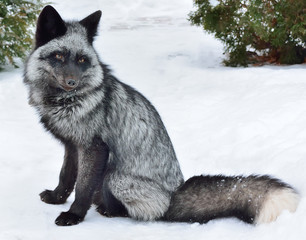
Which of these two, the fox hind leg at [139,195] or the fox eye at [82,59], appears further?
the fox hind leg at [139,195]

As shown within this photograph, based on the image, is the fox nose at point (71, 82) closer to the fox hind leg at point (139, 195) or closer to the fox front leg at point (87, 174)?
the fox front leg at point (87, 174)

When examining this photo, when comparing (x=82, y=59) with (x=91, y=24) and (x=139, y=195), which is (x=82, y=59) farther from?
(x=139, y=195)

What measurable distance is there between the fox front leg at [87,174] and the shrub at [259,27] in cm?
542

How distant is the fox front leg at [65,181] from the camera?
420cm

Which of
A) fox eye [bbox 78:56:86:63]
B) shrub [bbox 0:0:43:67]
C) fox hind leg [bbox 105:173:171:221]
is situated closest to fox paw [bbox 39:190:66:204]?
fox hind leg [bbox 105:173:171:221]

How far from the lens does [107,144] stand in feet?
12.8

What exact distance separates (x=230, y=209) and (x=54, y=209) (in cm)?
157

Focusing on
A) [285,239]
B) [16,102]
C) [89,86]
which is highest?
[89,86]

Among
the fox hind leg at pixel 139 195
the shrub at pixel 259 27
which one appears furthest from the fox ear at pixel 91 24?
the shrub at pixel 259 27

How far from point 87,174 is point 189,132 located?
2.99 meters

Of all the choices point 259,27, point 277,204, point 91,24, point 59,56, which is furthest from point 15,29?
point 277,204

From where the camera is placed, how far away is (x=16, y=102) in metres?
7.95

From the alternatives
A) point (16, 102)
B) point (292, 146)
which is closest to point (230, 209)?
point (292, 146)

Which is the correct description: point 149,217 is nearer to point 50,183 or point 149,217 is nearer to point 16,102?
point 50,183
